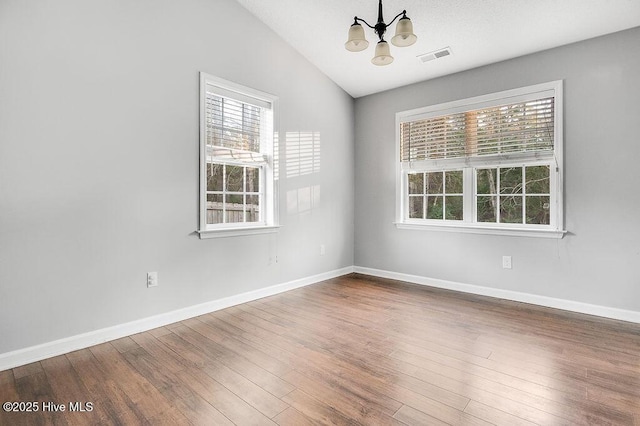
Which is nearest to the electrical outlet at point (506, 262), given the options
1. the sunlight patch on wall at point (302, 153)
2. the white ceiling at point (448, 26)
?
the white ceiling at point (448, 26)

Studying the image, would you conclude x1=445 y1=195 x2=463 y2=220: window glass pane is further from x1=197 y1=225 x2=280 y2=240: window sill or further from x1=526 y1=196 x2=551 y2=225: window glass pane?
x1=197 y1=225 x2=280 y2=240: window sill

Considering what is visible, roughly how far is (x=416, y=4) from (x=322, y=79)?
1.70 m

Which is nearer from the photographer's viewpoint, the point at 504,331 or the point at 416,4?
the point at 504,331

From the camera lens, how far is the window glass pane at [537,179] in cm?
358

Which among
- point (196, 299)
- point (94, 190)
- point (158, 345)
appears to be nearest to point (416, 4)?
point (94, 190)

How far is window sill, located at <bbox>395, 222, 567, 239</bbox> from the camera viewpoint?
348 centimetres

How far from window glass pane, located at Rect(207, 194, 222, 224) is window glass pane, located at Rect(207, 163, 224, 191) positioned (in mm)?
88

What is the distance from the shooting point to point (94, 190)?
2637 millimetres

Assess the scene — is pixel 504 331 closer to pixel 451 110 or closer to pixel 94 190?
pixel 451 110

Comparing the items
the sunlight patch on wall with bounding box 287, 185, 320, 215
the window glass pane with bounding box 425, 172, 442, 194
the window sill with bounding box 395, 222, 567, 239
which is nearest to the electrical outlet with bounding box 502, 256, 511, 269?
the window sill with bounding box 395, 222, 567, 239

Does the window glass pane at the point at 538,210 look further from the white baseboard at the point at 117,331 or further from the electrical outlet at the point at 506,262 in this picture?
the white baseboard at the point at 117,331

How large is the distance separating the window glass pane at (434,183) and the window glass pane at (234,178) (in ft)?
7.74

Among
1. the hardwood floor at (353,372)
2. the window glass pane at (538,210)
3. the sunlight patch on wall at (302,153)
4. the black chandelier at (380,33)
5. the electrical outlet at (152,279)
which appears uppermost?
the black chandelier at (380,33)

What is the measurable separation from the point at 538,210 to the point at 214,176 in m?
3.38
